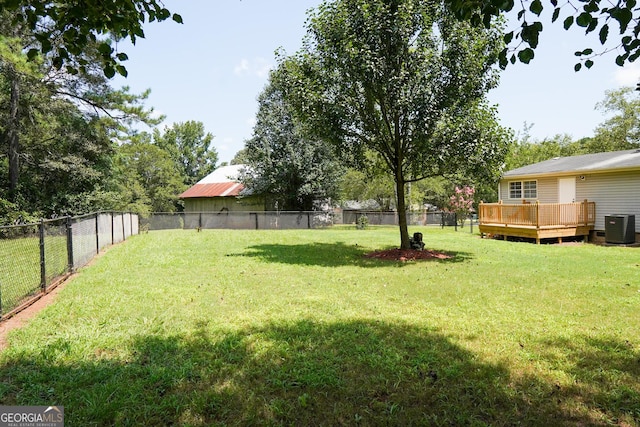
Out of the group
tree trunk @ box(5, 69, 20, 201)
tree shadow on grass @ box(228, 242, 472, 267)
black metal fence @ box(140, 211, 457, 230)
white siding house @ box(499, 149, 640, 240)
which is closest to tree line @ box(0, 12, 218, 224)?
tree trunk @ box(5, 69, 20, 201)

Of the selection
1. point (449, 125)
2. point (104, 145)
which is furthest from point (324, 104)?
point (104, 145)

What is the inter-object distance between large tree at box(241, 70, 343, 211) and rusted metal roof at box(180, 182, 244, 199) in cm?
326

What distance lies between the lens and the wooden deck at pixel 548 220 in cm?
1545

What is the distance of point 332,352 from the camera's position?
3.97 meters

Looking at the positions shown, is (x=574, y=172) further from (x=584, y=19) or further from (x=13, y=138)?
(x=13, y=138)

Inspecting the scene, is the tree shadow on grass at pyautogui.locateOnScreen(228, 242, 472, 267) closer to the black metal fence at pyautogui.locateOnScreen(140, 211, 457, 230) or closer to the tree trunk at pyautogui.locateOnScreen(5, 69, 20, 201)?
the black metal fence at pyautogui.locateOnScreen(140, 211, 457, 230)

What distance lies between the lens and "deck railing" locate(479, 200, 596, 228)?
15.5m

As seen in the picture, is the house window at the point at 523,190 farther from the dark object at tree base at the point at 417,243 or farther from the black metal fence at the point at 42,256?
the black metal fence at the point at 42,256

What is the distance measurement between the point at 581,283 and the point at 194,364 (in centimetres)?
755

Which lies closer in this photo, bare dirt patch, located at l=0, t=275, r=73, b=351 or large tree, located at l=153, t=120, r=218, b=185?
bare dirt patch, located at l=0, t=275, r=73, b=351

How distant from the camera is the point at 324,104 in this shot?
35.9 feet

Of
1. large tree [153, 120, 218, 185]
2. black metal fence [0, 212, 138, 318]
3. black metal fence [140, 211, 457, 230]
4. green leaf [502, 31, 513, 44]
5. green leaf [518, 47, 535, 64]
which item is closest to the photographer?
green leaf [518, 47, 535, 64]

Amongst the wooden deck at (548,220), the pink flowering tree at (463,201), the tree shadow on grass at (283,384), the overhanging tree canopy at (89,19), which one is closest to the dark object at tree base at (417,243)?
the wooden deck at (548,220)

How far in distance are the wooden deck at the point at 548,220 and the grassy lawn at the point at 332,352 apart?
7939 mm
